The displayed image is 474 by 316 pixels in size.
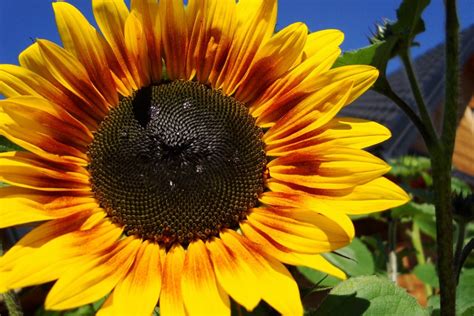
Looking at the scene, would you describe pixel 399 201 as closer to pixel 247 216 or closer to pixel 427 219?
pixel 247 216

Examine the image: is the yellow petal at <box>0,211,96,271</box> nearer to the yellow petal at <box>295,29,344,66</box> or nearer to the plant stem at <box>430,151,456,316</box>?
the yellow petal at <box>295,29,344,66</box>

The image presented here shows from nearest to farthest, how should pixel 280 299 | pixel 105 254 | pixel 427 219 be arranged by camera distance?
pixel 280 299
pixel 105 254
pixel 427 219

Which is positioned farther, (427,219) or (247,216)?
(427,219)

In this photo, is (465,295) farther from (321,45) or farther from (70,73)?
(70,73)

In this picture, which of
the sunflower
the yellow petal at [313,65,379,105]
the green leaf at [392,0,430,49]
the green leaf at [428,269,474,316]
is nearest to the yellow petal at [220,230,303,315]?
the sunflower

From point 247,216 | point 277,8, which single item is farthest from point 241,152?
point 277,8

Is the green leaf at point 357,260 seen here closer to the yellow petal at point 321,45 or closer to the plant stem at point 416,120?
the plant stem at point 416,120

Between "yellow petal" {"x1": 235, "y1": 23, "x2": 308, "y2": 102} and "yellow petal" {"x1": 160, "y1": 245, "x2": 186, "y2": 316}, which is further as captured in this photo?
"yellow petal" {"x1": 235, "y1": 23, "x2": 308, "y2": 102}
